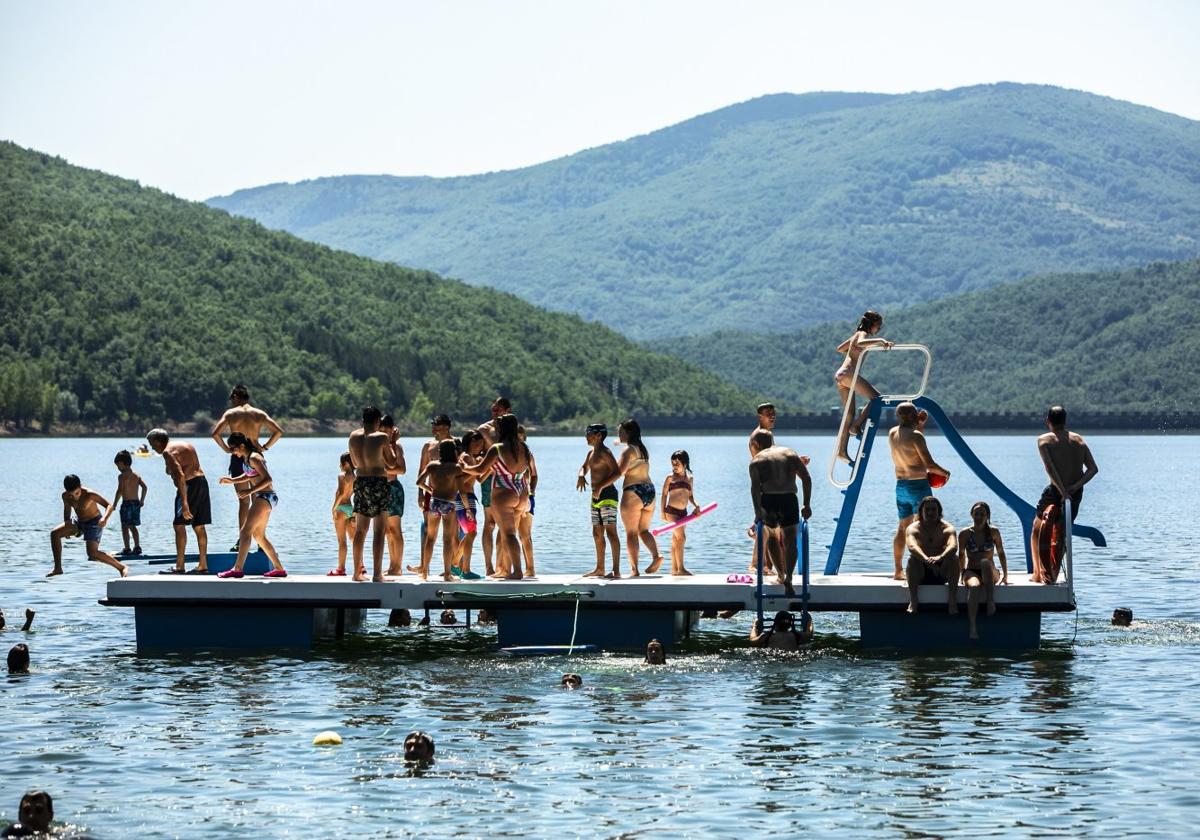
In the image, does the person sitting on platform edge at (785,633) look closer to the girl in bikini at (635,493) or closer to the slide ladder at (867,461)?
the slide ladder at (867,461)

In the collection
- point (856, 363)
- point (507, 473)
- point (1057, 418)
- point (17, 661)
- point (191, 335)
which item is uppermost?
point (191, 335)

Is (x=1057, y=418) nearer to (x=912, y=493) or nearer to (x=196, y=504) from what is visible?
(x=912, y=493)

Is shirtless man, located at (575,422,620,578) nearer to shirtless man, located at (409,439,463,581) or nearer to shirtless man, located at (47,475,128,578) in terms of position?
shirtless man, located at (409,439,463,581)

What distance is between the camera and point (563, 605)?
2017 centimetres

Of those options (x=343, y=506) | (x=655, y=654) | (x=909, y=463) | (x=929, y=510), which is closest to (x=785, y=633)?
(x=655, y=654)

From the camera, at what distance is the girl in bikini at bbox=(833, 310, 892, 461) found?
1897 centimetres

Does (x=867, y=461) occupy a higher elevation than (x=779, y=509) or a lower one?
higher

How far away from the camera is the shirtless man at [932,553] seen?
19266 mm

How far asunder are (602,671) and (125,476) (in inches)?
269

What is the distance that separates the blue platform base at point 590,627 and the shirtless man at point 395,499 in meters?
1.41

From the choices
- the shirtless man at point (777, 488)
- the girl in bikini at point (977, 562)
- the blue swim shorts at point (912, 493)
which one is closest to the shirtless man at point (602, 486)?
the shirtless man at point (777, 488)

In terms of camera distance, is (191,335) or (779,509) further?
(191,335)

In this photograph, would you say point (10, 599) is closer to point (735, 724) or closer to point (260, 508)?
point (260, 508)

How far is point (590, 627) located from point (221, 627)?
436 cm
